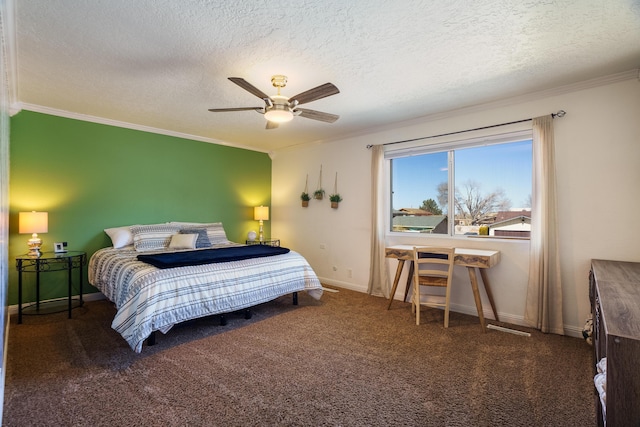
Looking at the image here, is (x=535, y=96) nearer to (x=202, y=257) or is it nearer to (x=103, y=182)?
(x=202, y=257)

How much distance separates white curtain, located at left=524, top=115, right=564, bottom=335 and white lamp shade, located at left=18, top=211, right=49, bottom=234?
5232 mm

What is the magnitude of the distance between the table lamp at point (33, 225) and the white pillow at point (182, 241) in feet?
4.35

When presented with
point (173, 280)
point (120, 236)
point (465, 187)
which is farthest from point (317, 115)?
point (120, 236)

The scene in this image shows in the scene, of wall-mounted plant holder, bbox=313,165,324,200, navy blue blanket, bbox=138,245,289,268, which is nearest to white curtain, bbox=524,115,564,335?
navy blue blanket, bbox=138,245,289,268

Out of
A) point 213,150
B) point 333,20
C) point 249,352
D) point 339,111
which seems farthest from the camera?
point 213,150

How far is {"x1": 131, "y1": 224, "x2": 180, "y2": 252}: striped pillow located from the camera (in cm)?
405

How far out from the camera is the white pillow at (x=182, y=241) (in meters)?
4.23

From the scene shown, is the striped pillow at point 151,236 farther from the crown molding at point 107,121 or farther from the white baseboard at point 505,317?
the white baseboard at point 505,317

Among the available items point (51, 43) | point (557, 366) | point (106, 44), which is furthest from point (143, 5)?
point (557, 366)

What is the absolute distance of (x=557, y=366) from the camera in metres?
2.40

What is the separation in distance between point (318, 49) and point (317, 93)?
0.31 m

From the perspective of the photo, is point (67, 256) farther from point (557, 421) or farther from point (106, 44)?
point (557, 421)

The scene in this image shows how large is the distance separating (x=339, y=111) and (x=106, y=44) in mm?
2347

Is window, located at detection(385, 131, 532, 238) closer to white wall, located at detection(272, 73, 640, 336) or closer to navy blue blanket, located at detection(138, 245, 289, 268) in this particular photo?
white wall, located at detection(272, 73, 640, 336)
